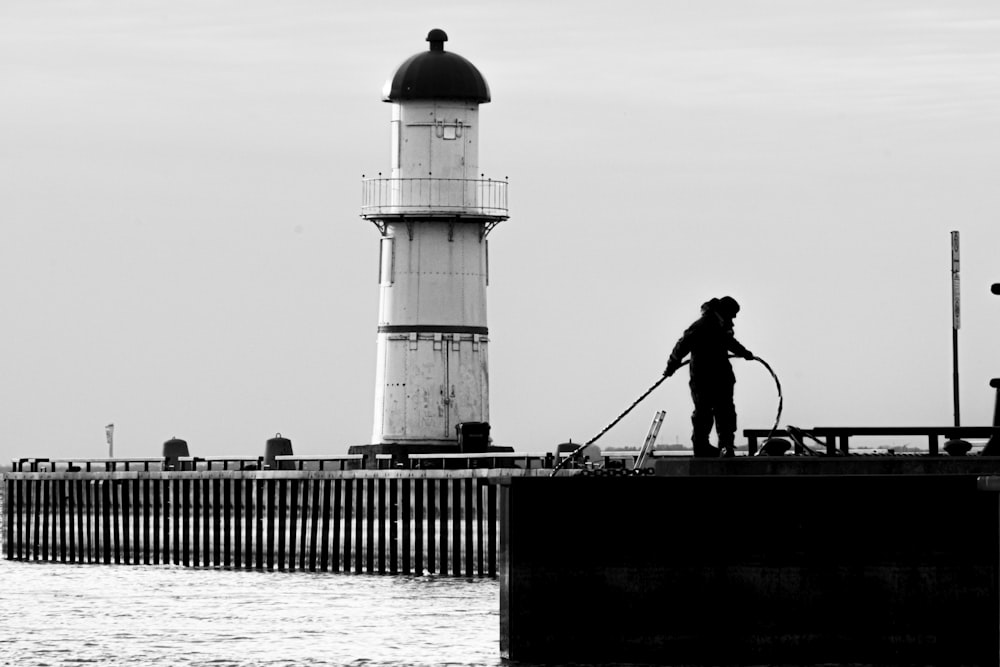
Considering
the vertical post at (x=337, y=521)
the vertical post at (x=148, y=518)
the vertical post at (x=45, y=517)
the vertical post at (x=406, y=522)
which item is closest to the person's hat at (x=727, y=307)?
the vertical post at (x=406, y=522)

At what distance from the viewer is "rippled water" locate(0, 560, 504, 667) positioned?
33.5 m

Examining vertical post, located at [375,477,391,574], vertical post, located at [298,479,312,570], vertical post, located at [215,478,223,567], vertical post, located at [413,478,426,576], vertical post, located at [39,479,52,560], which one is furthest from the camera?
vertical post, located at [39,479,52,560]

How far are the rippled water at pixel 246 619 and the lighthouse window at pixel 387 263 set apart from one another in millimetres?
12603

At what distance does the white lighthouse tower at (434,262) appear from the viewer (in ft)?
209

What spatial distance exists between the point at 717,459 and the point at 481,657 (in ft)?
22.1

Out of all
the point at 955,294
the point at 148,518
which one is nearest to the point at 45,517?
the point at 148,518

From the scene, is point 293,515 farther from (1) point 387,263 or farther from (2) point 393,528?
(1) point 387,263

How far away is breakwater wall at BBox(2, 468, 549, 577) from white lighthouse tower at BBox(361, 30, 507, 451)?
256 inches

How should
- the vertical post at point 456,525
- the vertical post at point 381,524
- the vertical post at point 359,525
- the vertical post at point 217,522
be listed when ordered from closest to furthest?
1. the vertical post at point 456,525
2. the vertical post at point 381,524
3. the vertical post at point 359,525
4. the vertical post at point 217,522

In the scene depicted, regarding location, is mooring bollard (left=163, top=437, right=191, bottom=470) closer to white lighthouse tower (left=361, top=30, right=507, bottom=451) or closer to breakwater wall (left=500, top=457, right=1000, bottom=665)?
white lighthouse tower (left=361, top=30, right=507, bottom=451)

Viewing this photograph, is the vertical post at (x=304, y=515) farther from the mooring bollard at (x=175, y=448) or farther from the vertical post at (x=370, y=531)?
the mooring bollard at (x=175, y=448)

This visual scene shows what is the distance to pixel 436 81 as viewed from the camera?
210 feet

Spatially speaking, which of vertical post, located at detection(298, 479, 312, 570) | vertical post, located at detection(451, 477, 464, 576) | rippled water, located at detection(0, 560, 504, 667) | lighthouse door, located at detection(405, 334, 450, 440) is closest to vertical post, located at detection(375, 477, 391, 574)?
rippled water, located at detection(0, 560, 504, 667)

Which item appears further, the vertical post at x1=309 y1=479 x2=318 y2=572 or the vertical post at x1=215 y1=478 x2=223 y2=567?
the vertical post at x1=215 y1=478 x2=223 y2=567
